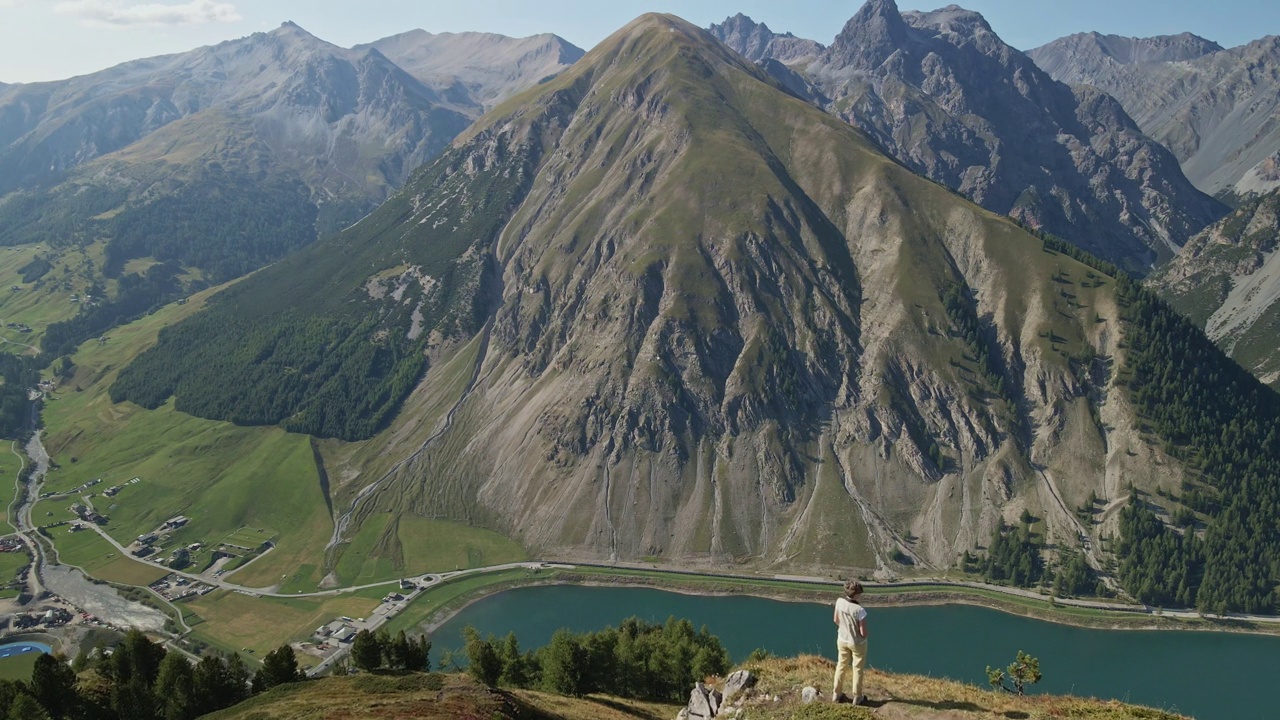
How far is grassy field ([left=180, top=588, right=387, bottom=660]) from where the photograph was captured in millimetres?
140875

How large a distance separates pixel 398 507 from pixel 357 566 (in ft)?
78.3

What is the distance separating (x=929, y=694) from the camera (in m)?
35.3

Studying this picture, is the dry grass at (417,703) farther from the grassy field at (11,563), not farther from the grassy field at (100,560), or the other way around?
the grassy field at (11,563)

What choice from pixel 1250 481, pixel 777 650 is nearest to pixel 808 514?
pixel 777 650

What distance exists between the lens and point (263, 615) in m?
149

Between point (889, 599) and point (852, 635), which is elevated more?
point (852, 635)

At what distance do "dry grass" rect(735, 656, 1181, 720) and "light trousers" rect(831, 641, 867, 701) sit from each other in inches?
36.3

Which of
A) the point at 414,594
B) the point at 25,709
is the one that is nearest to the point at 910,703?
the point at 25,709

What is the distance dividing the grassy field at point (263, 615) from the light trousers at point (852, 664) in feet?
453

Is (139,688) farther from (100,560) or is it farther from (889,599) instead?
(889,599)

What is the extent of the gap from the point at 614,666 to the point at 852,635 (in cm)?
5682

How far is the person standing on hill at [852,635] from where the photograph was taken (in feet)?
93.0

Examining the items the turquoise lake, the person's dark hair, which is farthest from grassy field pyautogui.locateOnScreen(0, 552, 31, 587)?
the person's dark hair

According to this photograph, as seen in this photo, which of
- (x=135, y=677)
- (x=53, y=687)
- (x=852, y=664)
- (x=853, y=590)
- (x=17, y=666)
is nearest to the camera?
(x=853, y=590)
